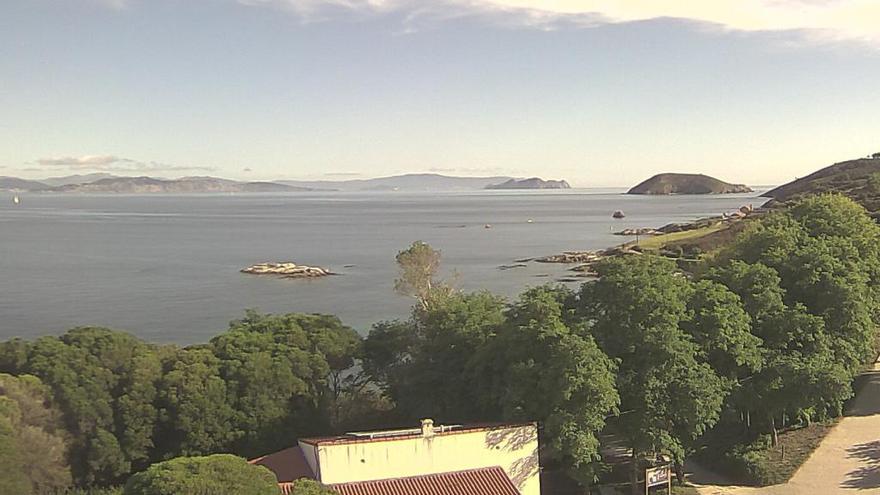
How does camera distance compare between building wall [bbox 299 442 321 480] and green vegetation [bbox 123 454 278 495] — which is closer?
green vegetation [bbox 123 454 278 495]

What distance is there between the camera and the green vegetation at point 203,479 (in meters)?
9.41

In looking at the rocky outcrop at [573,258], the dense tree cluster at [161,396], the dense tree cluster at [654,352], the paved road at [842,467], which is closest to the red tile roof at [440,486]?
the dense tree cluster at [654,352]

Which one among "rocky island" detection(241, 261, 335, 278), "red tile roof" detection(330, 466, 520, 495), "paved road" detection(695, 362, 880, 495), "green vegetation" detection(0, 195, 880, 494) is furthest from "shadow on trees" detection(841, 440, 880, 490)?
"rocky island" detection(241, 261, 335, 278)

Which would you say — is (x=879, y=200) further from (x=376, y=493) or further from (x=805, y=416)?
(x=376, y=493)

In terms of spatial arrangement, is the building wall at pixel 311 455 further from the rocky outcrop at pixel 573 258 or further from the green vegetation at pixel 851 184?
the rocky outcrop at pixel 573 258

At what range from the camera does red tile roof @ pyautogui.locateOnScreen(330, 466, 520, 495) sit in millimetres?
12578

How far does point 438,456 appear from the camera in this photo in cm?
1327

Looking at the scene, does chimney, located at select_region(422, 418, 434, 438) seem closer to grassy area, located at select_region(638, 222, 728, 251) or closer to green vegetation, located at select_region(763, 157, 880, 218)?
green vegetation, located at select_region(763, 157, 880, 218)

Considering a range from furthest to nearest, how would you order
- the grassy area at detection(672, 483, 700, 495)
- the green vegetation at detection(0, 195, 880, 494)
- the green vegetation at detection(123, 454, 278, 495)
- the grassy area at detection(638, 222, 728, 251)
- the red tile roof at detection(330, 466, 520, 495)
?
the grassy area at detection(638, 222, 728, 251) < the grassy area at detection(672, 483, 700, 495) < the green vegetation at detection(0, 195, 880, 494) < the red tile roof at detection(330, 466, 520, 495) < the green vegetation at detection(123, 454, 278, 495)

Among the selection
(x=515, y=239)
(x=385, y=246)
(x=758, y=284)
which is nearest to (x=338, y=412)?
(x=758, y=284)

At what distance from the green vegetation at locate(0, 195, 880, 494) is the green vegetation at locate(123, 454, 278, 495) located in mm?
5707

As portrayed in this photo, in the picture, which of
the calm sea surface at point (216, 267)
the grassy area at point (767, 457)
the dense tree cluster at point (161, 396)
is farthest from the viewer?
the calm sea surface at point (216, 267)

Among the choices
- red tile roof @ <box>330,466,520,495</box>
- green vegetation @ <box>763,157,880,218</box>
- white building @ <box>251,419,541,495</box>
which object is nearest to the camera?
red tile roof @ <box>330,466,520,495</box>

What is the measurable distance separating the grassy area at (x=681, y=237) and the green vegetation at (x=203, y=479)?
5005cm
